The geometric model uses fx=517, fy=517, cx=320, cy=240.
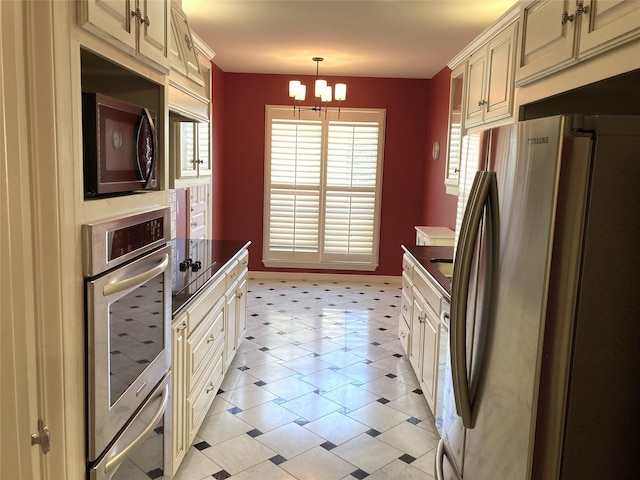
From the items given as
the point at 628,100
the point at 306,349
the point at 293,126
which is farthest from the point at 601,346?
the point at 293,126

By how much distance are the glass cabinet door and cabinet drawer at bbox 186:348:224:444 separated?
7.59 feet

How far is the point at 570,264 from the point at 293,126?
600 centimetres

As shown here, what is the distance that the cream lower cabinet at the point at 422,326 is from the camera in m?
3.08

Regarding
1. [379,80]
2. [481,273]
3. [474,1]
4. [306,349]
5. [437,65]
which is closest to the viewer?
[481,273]

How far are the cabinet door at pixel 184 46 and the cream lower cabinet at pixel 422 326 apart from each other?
1837mm

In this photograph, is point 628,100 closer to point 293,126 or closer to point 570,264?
point 570,264

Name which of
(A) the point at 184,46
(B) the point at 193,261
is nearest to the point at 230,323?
(B) the point at 193,261

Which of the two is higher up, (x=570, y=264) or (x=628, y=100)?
(x=628, y=100)

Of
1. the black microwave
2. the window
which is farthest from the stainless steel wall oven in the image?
the window

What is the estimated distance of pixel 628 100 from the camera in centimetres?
194

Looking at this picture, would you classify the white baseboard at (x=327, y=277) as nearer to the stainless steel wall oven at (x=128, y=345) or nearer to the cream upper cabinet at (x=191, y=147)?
the cream upper cabinet at (x=191, y=147)

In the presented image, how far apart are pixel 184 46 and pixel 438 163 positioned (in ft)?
13.6

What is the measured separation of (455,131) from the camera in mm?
4496

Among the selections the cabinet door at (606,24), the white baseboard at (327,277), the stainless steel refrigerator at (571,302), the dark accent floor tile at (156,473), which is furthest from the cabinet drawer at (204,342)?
the white baseboard at (327,277)
